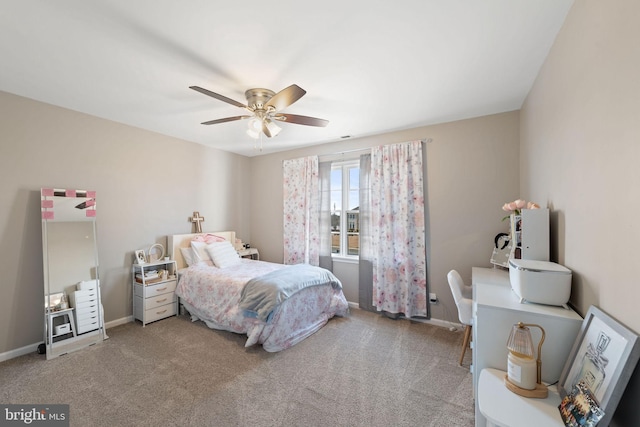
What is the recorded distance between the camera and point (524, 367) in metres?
1.11

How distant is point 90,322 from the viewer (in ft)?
9.00

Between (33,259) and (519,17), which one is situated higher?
(519,17)

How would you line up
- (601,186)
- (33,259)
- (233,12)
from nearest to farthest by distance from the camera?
(601,186) → (233,12) → (33,259)

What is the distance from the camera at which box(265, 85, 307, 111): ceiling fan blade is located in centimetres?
178

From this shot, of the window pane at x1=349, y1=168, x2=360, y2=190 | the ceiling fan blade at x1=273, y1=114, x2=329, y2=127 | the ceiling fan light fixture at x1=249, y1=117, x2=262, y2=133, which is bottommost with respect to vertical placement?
the window pane at x1=349, y1=168, x2=360, y2=190

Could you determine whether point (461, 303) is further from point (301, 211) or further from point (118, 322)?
point (118, 322)

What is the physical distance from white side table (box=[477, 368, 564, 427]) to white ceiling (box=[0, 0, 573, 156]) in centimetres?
200

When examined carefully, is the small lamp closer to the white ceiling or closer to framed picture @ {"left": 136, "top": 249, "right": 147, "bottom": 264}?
the white ceiling

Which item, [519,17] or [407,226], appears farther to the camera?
[407,226]

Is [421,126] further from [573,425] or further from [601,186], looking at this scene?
[573,425]

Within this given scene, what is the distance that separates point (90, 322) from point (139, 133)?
7.73 feet

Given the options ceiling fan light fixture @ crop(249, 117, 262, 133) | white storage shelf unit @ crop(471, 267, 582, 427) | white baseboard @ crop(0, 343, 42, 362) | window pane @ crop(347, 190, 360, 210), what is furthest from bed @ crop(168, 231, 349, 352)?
white storage shelf unit @ crop(471, 267, 582, 427)

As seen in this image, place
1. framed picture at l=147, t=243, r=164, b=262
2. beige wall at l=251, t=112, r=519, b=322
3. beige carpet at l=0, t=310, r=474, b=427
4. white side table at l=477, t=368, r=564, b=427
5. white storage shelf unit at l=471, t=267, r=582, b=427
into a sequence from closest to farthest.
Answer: white side table at l=477, t=368, r=564, b=427, white storage shelf unit at l=471, t=267, r=582, b=427, beige carpet at l=0, t=310, r=474, b=427, beige wall at l=251, t=112, r=519, b=322, framed picture at l=147, t=243, r=164, b=262

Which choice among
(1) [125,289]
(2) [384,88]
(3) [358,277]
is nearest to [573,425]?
(2) [384,88]
